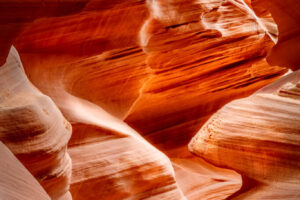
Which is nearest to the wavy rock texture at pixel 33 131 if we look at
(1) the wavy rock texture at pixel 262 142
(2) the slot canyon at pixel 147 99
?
(2) the slot canyon at pixel 147 99

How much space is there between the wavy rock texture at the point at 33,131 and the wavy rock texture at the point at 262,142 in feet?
5.35

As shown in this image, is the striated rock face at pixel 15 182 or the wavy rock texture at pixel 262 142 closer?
the striated rock face at pixel 15 182

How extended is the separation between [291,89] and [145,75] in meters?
3.22

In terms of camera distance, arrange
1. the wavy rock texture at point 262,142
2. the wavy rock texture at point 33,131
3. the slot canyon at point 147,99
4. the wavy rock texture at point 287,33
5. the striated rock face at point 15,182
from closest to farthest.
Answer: the striated rock face at point 15,182
the wavy rock texture at point 33,131
the slot canyon at point 147,99
the wavy rock texture at point 262,142
the wavy rock texture at point 287,33

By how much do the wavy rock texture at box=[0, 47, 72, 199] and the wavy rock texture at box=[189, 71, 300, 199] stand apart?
1631 millimetres

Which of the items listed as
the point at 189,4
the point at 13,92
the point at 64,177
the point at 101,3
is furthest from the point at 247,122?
the point at 189,4

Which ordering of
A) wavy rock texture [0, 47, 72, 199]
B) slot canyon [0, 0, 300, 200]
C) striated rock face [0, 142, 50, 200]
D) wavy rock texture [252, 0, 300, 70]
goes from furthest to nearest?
wavy rock texture [252, 0, 300, 70], slot canyon [0, 0, 300, 200], wavy rock texture [0, 47, 72, 199], striated rock face [0, 142, 50, 200]

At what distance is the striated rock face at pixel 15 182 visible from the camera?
6.66 feet

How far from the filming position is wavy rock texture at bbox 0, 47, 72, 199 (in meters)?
2.70

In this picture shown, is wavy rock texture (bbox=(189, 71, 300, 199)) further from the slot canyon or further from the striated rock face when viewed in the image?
the striated rock face

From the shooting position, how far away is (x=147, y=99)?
22.8 ft

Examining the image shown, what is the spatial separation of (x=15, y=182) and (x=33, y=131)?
70cm

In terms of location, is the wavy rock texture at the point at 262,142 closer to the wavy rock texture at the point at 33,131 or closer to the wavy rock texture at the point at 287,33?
the wavy rock texture at the point at 287,33

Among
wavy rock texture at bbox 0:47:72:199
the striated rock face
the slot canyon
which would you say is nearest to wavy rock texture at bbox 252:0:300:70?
the slot canyon
